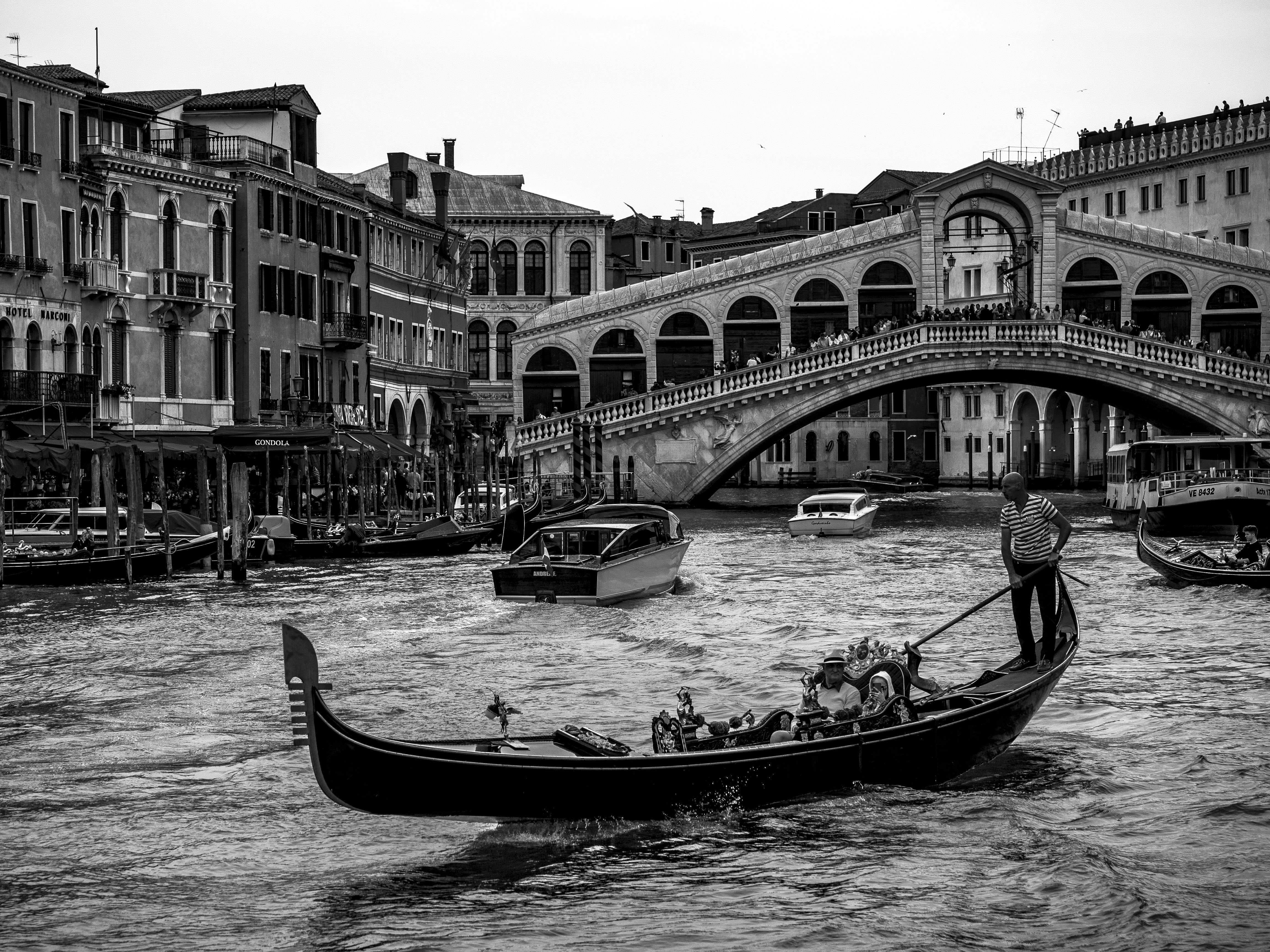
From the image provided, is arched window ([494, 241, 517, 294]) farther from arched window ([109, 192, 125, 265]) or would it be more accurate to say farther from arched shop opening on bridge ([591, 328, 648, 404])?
arched window ([109, 192, 125, 265])

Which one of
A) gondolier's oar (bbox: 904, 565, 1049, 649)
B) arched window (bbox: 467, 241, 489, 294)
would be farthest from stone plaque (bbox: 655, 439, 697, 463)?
gondolier's oar (bbox: 904, 565, 1049, 649)

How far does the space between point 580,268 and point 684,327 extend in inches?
491

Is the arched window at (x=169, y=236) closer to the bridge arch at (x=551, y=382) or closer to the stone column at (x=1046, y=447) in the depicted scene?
the bridge arch at (x=551, y=382)

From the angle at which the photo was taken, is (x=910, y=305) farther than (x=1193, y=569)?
Yes

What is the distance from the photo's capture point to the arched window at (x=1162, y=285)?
43.6 metres

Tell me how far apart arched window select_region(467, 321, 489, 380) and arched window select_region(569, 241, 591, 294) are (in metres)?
2.74

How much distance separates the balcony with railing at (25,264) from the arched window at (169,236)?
3.87 m

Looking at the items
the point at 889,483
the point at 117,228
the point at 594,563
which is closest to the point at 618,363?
the point at 889,483

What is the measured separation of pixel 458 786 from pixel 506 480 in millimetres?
24672

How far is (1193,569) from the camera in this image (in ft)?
65.2

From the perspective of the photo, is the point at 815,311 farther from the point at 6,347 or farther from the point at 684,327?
the point at 6,347

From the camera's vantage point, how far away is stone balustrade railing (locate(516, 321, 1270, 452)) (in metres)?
38.3

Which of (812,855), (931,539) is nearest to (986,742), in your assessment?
(812,855)

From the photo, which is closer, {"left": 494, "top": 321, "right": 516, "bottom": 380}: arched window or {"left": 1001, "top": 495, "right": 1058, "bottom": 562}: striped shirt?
{"left": 1001, "top": 495, "right": 1058, "bottom": 562}: striped shirt
